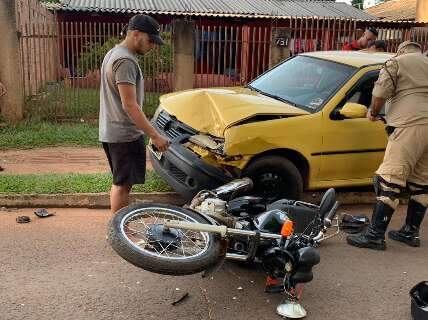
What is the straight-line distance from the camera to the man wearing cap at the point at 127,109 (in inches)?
155

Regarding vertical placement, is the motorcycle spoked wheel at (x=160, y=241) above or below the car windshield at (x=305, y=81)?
below

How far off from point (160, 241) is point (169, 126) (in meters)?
2.17

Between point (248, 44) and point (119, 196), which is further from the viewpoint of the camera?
point (248, 44)

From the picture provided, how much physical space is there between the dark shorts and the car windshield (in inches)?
78.6

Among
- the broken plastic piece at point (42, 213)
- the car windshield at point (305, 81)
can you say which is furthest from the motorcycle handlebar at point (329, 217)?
the broken plastic piece at point (42, 213)

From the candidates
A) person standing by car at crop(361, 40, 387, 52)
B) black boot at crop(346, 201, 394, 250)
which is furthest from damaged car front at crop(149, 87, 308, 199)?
person standing by car at crop(361, 40, 387, 52)

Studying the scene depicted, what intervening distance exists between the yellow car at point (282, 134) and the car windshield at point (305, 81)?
1cm

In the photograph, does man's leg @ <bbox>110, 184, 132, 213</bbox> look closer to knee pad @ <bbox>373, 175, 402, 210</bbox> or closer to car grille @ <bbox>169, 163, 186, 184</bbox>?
car grille @ <bbox>169, 163, 186, 184</bbox>

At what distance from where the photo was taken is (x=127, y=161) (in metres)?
4.34

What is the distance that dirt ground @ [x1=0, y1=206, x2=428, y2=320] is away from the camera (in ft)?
11.6

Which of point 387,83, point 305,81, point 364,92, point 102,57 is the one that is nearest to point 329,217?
point 387,83

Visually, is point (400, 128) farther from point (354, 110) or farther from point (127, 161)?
point (127, 161)

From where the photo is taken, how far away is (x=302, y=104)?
5.58 meters

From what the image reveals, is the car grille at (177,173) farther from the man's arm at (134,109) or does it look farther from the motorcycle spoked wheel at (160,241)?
the motorcycle spoked wheel at (160,241)
